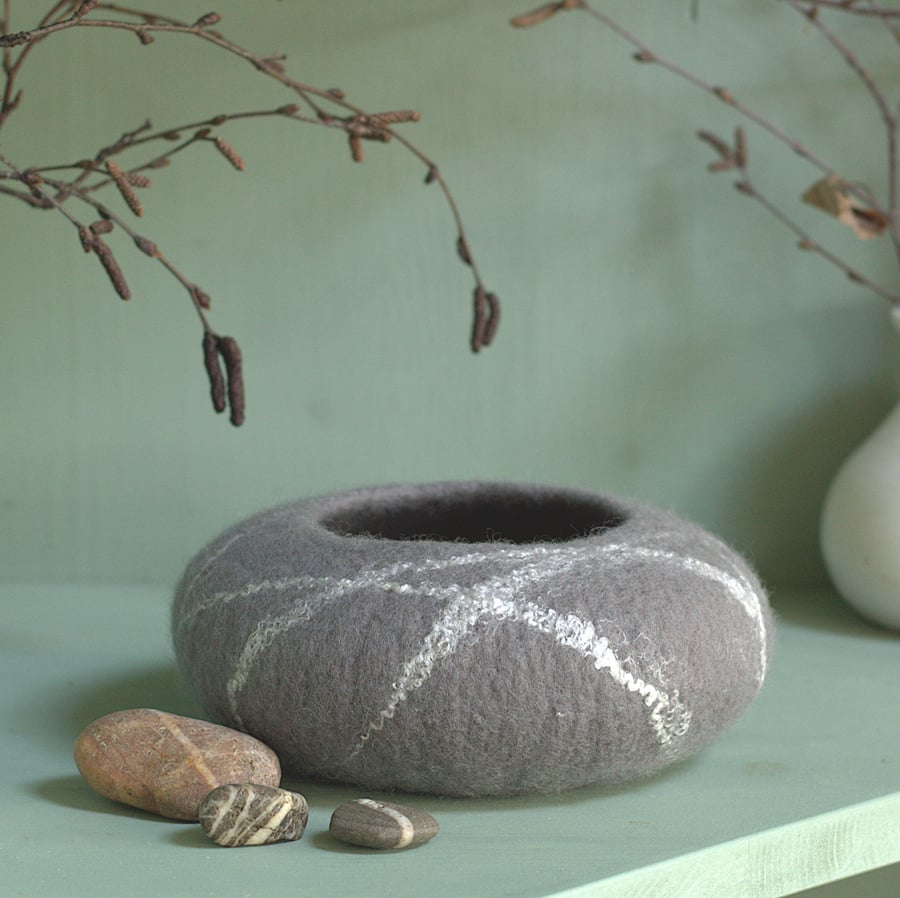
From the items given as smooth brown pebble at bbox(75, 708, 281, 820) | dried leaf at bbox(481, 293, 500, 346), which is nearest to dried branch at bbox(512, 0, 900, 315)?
dried leaf at bbox(481, 293, 500, 346)

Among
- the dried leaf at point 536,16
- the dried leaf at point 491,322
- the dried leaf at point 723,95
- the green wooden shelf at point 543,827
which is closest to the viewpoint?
the green wooden shelf at point 543,827

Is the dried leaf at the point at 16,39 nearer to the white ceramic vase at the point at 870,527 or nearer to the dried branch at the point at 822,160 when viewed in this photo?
the dried branch at the point at 822,160

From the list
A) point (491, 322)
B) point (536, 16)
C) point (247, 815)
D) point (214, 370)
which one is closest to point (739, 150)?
point (536, 16)

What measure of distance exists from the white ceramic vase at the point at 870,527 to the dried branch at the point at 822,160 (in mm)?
87

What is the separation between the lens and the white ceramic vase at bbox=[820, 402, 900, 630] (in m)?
0.76

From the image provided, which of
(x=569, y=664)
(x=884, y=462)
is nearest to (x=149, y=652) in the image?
(x=569, y=664)

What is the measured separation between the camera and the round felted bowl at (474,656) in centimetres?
46

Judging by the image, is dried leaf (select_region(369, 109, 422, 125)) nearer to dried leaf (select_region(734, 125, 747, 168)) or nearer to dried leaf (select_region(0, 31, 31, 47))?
dried leaf (select_region(0, 31, 31, 47))

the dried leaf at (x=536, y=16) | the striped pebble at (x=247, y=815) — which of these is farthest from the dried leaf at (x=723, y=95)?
the striped pebble at (x=247, y=815)

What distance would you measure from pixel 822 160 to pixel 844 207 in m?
0.13

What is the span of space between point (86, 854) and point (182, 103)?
50cm

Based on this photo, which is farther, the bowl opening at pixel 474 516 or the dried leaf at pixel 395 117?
the bowl opening at pixel 474 516

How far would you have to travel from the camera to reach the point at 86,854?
0.44m

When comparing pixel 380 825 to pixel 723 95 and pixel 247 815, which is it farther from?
pixel 723 95
